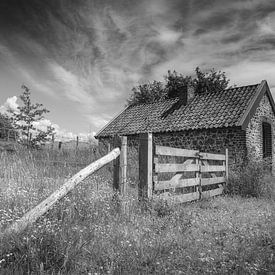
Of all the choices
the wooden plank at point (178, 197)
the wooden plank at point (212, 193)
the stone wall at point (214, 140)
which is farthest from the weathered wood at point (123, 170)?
the stone wall at point (214, 140)

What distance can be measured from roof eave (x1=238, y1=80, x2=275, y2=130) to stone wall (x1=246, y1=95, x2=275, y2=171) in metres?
0.38

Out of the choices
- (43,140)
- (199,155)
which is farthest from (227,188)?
(43,140)

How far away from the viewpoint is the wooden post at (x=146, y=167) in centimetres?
552

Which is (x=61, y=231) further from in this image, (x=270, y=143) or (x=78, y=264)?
(x=270, y=143)

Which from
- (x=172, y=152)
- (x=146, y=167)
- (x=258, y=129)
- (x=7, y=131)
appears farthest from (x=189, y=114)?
(x=7, y=131)

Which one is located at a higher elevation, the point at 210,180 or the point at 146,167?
the point at 146,167

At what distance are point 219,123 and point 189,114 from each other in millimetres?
2576

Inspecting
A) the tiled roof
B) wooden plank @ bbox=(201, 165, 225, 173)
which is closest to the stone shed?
the tiled roof

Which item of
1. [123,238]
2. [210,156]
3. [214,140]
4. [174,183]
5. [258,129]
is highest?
[258,129]

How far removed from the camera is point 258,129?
1534 cm

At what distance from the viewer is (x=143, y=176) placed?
5.61 meters

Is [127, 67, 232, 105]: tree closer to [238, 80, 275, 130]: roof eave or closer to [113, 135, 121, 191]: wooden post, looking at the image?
[238, 80, 275, 130]: roof eave

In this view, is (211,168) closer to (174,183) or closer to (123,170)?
(174,183)

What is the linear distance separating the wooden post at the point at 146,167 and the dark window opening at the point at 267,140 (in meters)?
12.7
